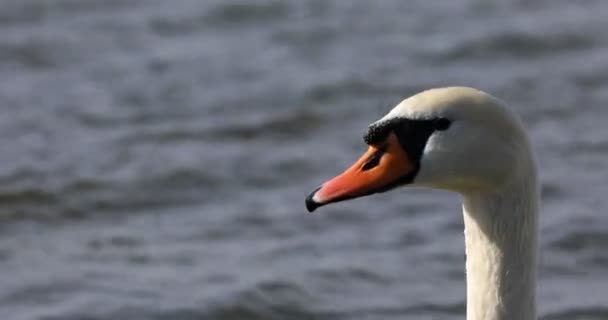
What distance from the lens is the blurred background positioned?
28.6 feet

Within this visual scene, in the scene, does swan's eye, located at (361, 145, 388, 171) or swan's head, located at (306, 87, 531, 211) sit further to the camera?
swan's eye, located at (361, 145, 388, 171)

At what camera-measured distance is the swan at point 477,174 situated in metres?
5.54

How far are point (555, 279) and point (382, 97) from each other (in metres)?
3.57

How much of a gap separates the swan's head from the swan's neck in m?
0.12

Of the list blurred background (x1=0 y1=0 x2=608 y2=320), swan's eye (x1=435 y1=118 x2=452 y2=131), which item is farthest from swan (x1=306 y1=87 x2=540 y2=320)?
blurred background (x1=0 y1=0 x2=608 y2=320)

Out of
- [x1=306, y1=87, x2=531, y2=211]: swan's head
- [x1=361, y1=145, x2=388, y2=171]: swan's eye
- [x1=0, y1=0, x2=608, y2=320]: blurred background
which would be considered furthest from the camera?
[x1=0, y1=0, x2=608, y2=320]: blurred background

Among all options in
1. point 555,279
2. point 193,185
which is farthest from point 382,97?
point 555,279

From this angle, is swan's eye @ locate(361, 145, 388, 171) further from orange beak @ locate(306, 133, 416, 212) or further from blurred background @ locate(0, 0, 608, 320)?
blurred background @ locate(0, 0, 608, 320)

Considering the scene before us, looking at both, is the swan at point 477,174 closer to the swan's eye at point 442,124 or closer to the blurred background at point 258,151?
the swan's eye at point 442,124

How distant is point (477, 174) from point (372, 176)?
36 centimetres

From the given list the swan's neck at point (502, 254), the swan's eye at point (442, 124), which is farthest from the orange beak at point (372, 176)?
the swan's neck at point (502, 254)

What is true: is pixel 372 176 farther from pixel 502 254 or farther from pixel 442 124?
pixel 502 254

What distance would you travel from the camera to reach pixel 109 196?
33.7ft

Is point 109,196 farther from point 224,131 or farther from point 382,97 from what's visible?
point 382,97
